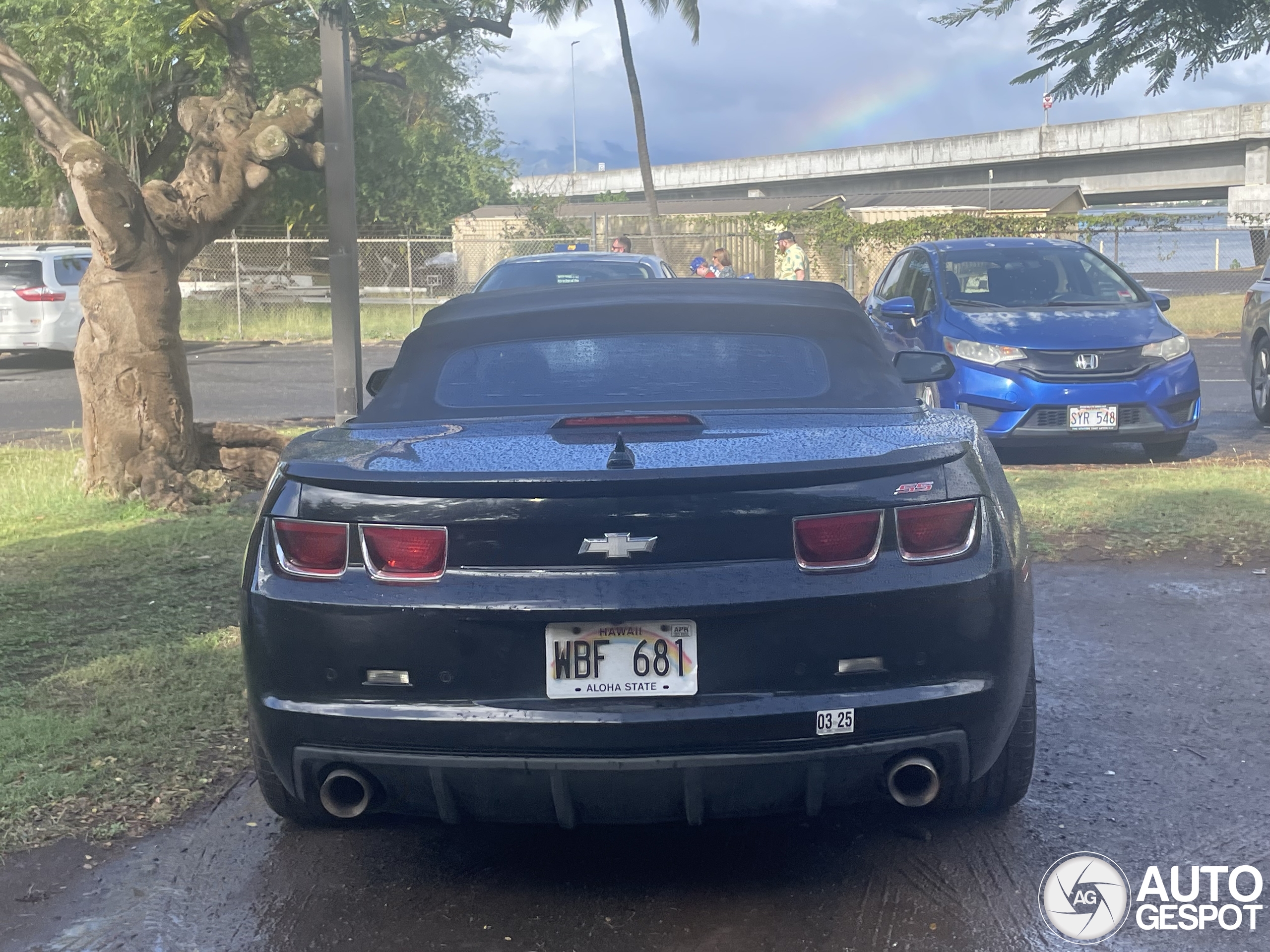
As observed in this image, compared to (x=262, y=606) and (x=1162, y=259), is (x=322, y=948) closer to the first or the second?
(x=262, y=606)

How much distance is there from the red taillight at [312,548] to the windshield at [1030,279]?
844 centimetres

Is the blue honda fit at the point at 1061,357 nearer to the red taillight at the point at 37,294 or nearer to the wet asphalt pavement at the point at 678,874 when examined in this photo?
the wet asphalt pavement at the point at 678,874

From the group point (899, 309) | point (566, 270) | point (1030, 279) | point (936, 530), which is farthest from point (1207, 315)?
point (936, 530)

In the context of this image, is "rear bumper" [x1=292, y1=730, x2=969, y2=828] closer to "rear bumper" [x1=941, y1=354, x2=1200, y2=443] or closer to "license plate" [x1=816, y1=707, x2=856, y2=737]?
"license plate" [x1=816, y1=707, x2=856, y2=737]

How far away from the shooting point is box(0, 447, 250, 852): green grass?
419cm

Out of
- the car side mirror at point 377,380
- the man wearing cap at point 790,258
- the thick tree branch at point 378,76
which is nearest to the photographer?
the car side mirror at point 377,380

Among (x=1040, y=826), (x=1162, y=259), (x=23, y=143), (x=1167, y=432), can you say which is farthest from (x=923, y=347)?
(x=23, y=143)

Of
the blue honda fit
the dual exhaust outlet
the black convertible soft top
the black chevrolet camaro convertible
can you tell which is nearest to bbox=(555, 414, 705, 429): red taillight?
the black chevrolet camaro convertible

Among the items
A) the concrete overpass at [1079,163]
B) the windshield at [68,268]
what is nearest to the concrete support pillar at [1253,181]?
the concrete overpass at [1079,163]

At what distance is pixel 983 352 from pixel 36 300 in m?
14.4

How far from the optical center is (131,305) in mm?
8680

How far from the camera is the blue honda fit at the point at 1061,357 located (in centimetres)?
1000

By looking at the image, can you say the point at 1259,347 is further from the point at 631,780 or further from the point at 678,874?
the point at 631,780

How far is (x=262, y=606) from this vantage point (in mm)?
3354
